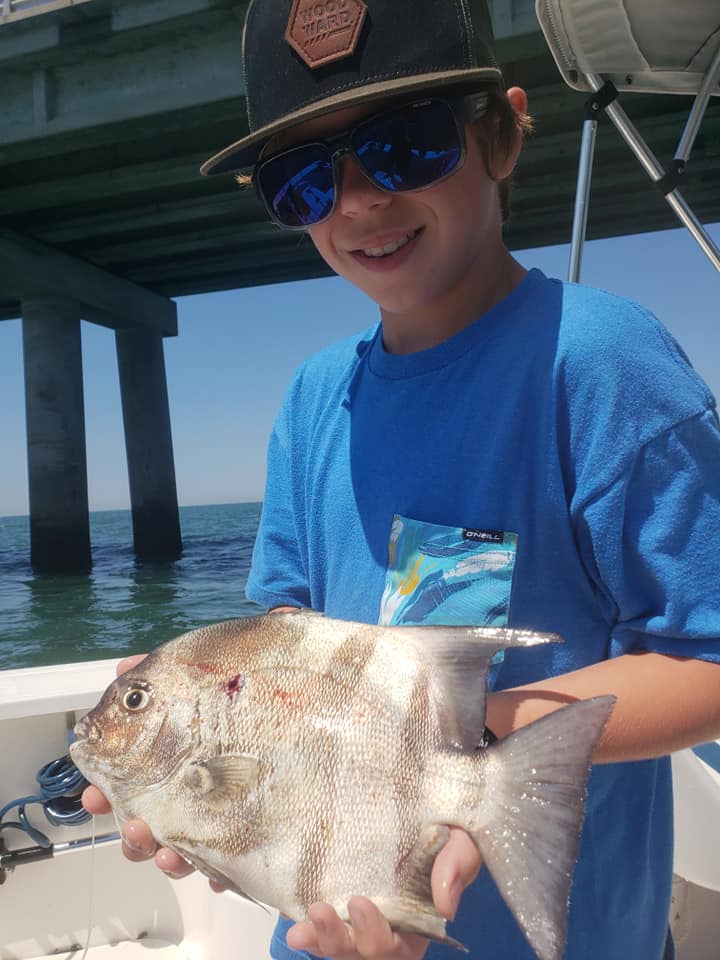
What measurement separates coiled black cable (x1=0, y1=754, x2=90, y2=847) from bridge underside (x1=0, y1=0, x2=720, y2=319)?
9.84 m

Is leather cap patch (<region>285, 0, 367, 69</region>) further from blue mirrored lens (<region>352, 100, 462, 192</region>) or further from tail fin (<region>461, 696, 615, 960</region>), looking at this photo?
tail fin (<region>461, 696, 615, 960</region>)

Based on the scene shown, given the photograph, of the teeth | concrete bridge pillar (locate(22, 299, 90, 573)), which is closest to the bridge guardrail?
concrete bridge pillar (locate(22, 299, 90, 573))

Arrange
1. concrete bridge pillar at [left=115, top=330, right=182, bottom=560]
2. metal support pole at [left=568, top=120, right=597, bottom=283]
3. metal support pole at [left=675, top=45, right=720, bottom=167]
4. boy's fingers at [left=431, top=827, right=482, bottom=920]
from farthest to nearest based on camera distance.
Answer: concrete bridge pillar at [left=115, top=330, right=182, bottom=560] < metal support pole at [left=568, top=120, right=597, bottom=283] < metal support pole at [left=675, top=45, right=720, bottom=167] < boy's fingers at [left=431, top=827, right=482, bottom=920]

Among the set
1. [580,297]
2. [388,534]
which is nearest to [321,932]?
[388,534]

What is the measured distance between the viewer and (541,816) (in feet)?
3.01

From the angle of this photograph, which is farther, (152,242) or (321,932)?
(152,242)

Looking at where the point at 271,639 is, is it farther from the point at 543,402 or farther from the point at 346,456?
the point at 543,402

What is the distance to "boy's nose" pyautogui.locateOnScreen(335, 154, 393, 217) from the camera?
50.3 inches

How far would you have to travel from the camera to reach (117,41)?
10.6 meters

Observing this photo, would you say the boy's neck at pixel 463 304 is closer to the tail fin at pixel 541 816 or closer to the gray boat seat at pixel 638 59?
the tail fin at pixel 541 816

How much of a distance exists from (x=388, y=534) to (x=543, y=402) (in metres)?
0.36

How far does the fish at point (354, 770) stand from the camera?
92 cm

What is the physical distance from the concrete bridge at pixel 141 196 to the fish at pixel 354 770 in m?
5.40

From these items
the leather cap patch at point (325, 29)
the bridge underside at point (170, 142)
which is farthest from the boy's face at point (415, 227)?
the bridge underside at point (170, 142)
